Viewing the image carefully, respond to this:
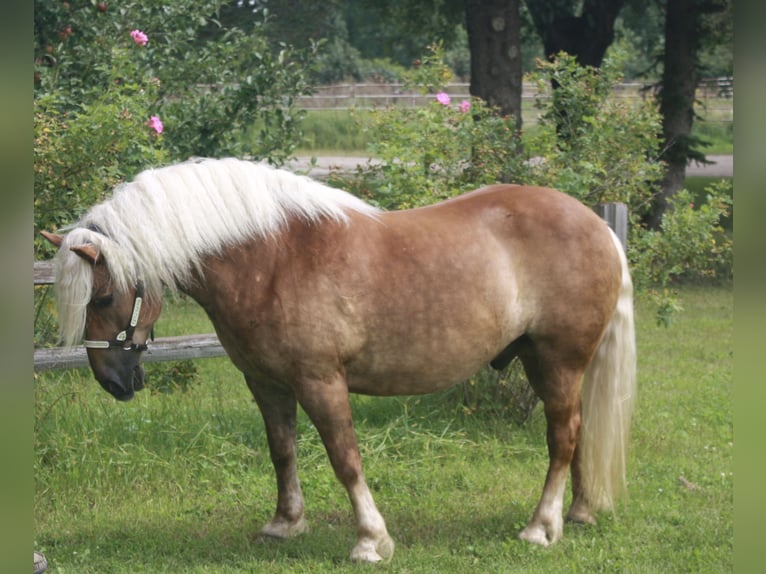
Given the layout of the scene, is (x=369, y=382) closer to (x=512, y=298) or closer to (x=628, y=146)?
(x=512, y=298)

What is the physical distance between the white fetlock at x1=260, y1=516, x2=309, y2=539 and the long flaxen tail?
1477mm

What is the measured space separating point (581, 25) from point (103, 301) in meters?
12.9

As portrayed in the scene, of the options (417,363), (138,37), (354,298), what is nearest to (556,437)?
(417,363)

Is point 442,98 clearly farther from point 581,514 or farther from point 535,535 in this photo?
point 535,535

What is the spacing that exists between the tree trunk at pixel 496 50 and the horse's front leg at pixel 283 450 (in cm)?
748

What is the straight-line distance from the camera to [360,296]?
13.1 feet

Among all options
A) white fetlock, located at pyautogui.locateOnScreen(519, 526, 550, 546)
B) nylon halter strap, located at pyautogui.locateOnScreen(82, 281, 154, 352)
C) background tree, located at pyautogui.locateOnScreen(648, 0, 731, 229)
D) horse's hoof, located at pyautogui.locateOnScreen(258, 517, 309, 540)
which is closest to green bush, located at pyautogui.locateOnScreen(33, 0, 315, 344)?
nylon halter strap, located at pyautogui.locateOnScreen(82, 281, 154, 352)

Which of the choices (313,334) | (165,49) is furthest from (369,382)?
(165,49)

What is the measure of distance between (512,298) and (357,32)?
118 feet

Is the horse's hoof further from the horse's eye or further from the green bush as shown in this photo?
the green bush

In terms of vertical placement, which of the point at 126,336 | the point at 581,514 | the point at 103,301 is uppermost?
the point at 103,301

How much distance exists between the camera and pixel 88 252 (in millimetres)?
3561

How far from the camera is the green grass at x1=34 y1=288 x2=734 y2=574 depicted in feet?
13.9
